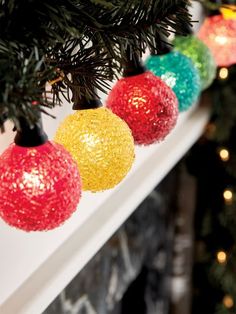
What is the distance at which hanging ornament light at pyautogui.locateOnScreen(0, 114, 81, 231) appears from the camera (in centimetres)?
48

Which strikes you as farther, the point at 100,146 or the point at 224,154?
the point at 224,154

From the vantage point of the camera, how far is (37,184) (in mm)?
476

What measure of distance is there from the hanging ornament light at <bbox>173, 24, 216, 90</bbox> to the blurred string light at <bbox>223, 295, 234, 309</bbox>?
1110 millimetres

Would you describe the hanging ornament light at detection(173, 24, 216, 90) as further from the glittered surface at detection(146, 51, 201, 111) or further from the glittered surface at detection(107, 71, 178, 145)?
the glittered surface at detection(107, 71, 178, 145)

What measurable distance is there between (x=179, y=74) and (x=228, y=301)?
49.2 inches

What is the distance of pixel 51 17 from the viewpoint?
453 millimetres

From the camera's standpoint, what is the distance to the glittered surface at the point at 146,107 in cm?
61

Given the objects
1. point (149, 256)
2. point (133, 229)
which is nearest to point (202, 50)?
point (133, 229)

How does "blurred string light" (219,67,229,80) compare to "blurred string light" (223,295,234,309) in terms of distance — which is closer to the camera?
"blurred string light" (219,67,229,80)

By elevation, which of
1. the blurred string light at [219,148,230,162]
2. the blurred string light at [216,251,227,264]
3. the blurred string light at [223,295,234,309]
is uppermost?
the blurred string light at [219,148,230,162]

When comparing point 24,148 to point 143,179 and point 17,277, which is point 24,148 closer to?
point 17,277

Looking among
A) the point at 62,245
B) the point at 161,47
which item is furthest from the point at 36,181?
the point at 62,245

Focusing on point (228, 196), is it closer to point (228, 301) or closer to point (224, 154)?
point (224, 154)

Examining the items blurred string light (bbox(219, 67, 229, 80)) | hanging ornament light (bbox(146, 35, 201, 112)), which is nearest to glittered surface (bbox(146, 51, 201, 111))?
hanging ornament light (bbox(146, 35, 201, 112))
